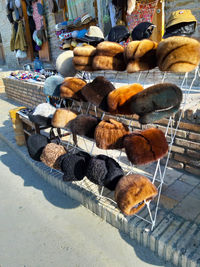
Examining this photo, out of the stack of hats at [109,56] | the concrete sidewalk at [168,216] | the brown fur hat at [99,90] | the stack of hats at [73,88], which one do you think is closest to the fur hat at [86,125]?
the brown fur hat at [99,90]

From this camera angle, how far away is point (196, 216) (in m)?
1.74

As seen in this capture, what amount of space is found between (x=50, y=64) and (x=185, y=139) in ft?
21.6

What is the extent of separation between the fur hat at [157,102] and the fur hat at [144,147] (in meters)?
0.12

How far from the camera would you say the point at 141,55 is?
57.1 inches

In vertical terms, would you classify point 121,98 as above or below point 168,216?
above

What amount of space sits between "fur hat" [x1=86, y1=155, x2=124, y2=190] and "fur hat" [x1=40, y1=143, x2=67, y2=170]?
17.8 inches

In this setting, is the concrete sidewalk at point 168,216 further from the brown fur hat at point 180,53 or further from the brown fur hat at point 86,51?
the brown fur hat at point 86,51

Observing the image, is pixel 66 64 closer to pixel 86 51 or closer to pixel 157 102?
pixel 86 51

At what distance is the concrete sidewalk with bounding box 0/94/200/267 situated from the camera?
4.91 ft

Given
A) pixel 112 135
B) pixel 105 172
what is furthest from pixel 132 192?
pixel 112 135

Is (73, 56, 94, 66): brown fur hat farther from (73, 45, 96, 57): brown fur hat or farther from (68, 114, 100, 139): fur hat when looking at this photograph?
(68, 114, 100, 139): fur hat

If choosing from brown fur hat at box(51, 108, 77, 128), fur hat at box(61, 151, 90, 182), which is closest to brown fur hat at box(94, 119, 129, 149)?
fur hat at box(61, 151, 90, 182)

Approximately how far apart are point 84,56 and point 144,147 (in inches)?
38.5

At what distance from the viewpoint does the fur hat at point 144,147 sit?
1367 millimetres
